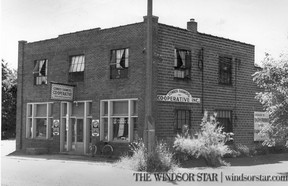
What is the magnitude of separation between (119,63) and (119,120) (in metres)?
2.87

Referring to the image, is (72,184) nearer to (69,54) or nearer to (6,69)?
(69,54)

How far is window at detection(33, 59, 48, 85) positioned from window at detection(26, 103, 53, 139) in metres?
1.39

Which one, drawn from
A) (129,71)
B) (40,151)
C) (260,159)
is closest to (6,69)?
(40,151)

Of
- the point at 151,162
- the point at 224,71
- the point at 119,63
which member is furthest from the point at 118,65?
the point at 151,162

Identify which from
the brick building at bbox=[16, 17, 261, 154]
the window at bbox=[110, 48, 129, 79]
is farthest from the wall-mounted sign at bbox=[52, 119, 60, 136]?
the window at bbox=[110, 48, 129, 79]

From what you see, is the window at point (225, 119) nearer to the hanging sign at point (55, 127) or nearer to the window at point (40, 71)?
the hanging sign at point (55, 127)

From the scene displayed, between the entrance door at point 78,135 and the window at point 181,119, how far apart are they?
5.58 metres

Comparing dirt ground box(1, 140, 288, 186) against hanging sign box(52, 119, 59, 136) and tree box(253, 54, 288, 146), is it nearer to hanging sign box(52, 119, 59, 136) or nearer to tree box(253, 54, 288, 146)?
tree box(253, 54, 288, 146)

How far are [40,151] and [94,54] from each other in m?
6.41

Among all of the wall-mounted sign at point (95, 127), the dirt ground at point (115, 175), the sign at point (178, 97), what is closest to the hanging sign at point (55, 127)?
the wall-mounted sign at point (95, 127)

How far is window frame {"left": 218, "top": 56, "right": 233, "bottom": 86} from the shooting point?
78.7ft

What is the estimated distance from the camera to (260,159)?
22250 mm

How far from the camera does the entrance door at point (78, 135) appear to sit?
23.9 m

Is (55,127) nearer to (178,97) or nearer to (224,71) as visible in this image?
(178,97)
